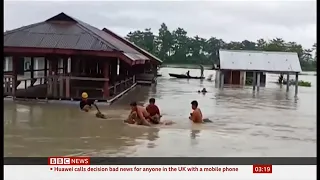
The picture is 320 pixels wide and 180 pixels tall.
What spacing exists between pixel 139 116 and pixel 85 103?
1.63m

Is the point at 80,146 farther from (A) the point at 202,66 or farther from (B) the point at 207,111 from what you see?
(B) the point at 207,111

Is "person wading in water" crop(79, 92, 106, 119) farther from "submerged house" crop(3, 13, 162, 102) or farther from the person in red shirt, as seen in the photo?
the person in red shirt

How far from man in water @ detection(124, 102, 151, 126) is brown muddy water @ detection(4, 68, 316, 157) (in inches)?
3.9

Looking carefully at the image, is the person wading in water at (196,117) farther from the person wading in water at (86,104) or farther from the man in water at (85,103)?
the man in water at (85,103)

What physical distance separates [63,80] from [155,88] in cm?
156

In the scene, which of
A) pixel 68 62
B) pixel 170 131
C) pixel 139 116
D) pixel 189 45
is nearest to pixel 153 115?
pixel 139 116

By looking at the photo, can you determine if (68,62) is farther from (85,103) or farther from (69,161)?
(69,161)

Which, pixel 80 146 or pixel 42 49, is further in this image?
pixel 42 49

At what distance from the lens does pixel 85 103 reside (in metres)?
6.78

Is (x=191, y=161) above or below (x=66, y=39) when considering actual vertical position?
below

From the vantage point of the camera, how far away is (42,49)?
721cm

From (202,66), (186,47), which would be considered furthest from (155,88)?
(186,47)

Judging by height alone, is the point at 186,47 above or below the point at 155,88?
above

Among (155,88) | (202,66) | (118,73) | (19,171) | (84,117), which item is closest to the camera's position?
(19,171)
